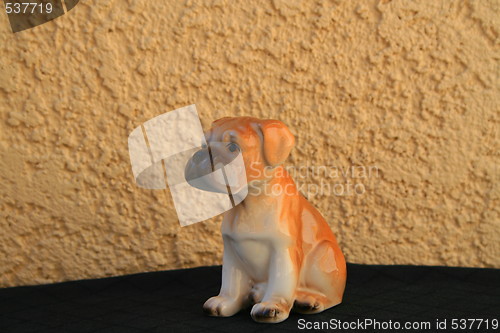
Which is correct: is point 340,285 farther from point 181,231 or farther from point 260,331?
point 181,231

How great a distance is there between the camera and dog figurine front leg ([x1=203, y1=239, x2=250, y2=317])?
0.96 metres

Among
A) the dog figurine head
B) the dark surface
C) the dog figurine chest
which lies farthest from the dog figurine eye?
the dark surface

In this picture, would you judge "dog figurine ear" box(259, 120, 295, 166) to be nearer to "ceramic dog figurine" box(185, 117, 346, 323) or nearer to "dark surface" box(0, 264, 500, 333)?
"ceramic dog figurine" box(185, 117, 346, 323)

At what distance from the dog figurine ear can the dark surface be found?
11.2 inches

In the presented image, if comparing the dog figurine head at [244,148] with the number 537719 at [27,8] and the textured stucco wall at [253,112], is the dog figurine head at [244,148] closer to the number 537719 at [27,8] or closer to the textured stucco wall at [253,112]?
the textured stucco wall at [253,112]

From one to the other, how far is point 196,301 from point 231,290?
0.49ft

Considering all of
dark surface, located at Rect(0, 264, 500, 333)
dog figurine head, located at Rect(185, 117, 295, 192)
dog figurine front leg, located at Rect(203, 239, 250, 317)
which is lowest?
dark surface, located at Rect(0, 264, 500, 333)

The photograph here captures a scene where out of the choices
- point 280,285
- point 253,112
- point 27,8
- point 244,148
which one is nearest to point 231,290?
point 280,285

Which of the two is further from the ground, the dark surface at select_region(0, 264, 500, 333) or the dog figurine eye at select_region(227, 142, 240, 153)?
the dog figurine eye at select_region(227, 142, 240, 153)

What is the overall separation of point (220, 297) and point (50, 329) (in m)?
0.30

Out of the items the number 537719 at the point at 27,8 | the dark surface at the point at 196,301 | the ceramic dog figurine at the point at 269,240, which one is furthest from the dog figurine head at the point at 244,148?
the number 537719 at the point at 27,8

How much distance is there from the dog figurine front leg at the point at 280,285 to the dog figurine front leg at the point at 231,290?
60 mm

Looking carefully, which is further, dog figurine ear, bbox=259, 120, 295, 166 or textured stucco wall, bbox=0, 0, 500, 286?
textured stucco wall, bbox=0, 0, 500, 286

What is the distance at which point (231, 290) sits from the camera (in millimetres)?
977
